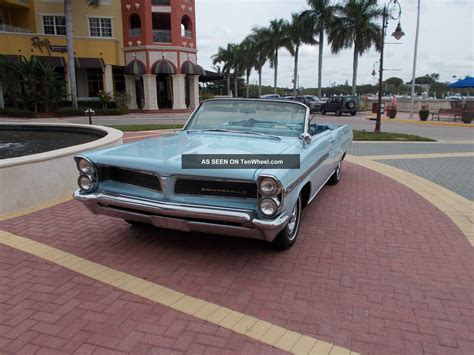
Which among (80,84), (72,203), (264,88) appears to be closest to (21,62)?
(80,84)

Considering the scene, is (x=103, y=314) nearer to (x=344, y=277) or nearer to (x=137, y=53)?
(x=344, y=277)

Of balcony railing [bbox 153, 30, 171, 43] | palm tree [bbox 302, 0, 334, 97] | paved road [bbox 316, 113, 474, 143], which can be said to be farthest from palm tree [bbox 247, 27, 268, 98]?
paved road [bbox 316, 113, 474, 143]

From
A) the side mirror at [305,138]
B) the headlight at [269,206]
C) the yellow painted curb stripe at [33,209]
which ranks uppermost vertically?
the side mirror at [305,138]

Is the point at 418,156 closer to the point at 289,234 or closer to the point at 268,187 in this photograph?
the point at 289,234

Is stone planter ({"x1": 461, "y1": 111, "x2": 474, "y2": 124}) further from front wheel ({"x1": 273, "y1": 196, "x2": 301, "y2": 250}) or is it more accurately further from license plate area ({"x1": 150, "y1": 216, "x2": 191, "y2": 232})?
license plate area ({"x1": 150, "y1": 216, "x2": 191, "y2": 232})

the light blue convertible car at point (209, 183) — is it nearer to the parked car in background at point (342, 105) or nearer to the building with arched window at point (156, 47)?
the parked car in background at point (342, 105)

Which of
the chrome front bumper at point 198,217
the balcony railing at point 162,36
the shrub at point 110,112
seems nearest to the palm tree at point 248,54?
the balcony railing at point 162,36

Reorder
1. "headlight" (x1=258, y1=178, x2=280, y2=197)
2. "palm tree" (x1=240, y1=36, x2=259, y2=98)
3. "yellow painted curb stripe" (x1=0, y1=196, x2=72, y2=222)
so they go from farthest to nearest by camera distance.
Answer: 1. "palm tree" (x1=240, y1=36, x2=259, y2=98)
2. "yellow painted curb stripe" (x1=0, y1=196, x2=72, y2=222)
3. "headlight" (x1=258, y1=178, x2=280, y2=197)

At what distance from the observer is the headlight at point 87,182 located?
396cm

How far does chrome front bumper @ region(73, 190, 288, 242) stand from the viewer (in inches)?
132

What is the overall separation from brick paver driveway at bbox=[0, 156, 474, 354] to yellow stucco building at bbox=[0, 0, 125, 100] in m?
29.1

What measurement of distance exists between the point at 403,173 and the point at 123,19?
102ft

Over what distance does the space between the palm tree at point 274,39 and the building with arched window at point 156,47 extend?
16351mm

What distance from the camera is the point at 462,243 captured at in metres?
4.60
